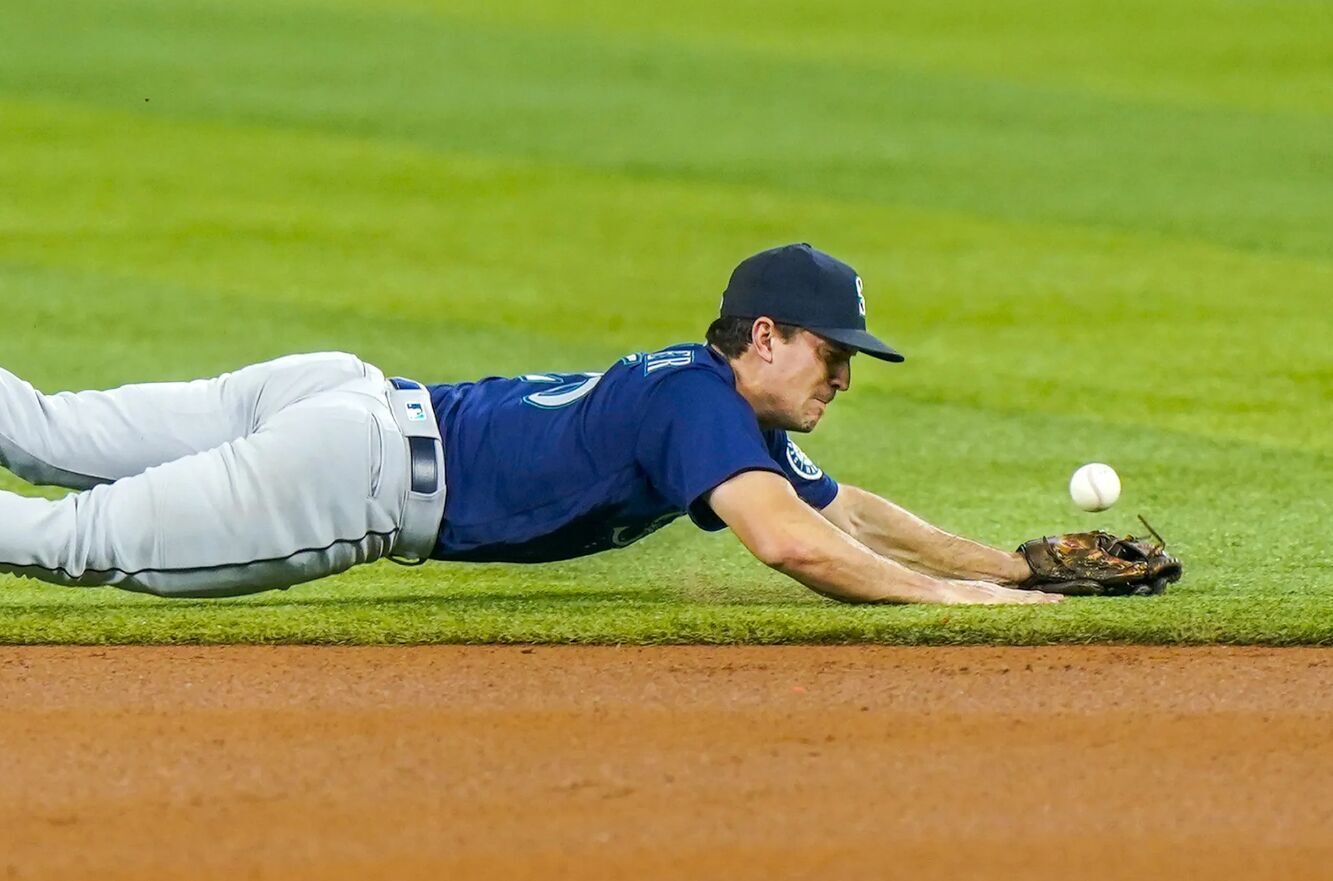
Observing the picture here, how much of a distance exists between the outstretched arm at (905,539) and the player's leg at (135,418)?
136 cm

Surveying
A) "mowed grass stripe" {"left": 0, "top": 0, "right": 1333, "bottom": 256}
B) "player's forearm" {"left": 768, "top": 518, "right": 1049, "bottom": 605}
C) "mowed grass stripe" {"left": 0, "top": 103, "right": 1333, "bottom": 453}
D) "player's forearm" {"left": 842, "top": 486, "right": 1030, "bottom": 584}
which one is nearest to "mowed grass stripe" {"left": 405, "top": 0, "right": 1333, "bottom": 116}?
"mowed grass stripe" {"left": 0, "top": 0, "right": 1333, "bottom": 256}

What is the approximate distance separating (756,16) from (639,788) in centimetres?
1825

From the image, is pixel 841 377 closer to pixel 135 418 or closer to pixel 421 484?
pixel 421 484

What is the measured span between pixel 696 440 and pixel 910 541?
1129 millimetres

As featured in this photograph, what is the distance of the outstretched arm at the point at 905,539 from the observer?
6008 mm

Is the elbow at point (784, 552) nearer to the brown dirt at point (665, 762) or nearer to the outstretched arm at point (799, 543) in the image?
the outstretched arm at point (799, 543)

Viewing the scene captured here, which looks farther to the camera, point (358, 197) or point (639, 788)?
point (358, 197)

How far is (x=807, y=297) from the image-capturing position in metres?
5.38

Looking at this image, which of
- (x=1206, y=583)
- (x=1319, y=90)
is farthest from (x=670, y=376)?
(x=1319, y=90)

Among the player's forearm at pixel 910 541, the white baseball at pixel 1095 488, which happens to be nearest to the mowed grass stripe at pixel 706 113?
the white baseball at pixel 1095 488

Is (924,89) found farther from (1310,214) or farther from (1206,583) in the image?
(1206,583)

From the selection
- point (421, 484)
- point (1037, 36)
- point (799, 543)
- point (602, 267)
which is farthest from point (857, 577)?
point (1037, 36)

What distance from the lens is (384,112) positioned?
1694 centimetres

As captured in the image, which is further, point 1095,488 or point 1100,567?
point 1095,488
